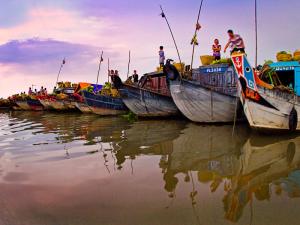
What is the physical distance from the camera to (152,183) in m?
5.20

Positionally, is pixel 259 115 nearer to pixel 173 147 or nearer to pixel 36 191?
pixel 173 147

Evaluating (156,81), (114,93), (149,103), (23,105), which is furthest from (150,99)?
(23,105)

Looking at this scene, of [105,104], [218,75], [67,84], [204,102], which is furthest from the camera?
[67,84]

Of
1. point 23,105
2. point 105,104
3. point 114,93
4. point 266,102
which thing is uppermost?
point 114,93

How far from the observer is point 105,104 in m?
20.4

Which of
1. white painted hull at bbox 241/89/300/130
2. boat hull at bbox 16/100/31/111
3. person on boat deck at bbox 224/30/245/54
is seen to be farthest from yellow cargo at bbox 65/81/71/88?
white painted hull at bbox 241/89/300/130

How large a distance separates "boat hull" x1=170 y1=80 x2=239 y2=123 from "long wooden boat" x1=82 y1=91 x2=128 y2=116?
299 inches

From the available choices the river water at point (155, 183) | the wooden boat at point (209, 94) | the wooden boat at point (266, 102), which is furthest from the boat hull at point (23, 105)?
the wooden boat at point (266, 102)

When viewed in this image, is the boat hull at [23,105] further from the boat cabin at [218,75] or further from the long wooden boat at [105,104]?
the boat cabin at [218,75]

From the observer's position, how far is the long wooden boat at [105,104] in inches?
792

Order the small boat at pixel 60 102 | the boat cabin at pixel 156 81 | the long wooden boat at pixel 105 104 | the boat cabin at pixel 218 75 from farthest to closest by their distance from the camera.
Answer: the small boat at pixel 60 102, the long wooden boat at pixel 105 104, the boat cabin at pixel 156 81, the boat cabin at pixel 218 75

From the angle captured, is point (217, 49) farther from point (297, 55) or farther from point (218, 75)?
point (297, 55)

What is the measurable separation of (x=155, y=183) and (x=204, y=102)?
25.6ft

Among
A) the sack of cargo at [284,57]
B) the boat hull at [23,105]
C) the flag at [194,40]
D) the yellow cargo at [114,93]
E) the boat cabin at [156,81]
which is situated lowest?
the boat hull at [23,105]
